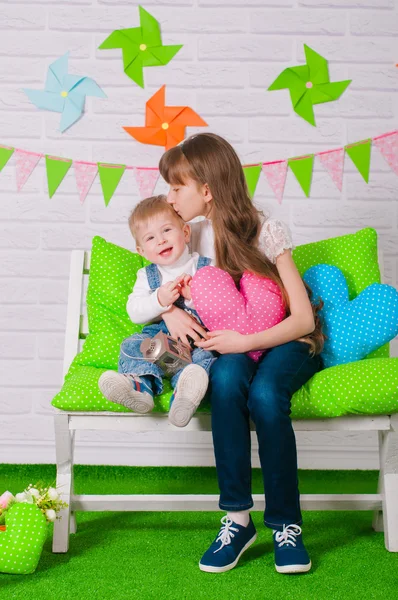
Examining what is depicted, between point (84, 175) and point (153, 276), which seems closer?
point (153, 276)

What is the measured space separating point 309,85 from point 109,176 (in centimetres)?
69

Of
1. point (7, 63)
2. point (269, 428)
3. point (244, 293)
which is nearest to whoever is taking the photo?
point (269, 428)

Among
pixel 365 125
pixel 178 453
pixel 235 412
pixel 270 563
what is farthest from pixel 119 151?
pixel 270 563

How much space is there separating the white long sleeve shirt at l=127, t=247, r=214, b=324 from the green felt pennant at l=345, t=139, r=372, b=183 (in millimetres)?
768

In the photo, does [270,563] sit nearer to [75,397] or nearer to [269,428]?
[269,428]

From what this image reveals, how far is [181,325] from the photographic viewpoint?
6.05 ft

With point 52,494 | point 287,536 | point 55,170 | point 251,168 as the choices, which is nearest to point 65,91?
point 55,170

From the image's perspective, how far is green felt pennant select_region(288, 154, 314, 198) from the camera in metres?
2.49

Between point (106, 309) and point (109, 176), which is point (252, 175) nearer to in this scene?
point (109, 176)

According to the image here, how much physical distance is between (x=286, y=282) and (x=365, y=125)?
0.92 metres

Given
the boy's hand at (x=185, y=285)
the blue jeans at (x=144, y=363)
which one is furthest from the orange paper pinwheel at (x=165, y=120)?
the blue jeans at (x=144, y=363)

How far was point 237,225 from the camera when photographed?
6.24ft

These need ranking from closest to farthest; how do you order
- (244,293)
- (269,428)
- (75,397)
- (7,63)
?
(269,428) → (75,397) → (244,293) → (7,63)

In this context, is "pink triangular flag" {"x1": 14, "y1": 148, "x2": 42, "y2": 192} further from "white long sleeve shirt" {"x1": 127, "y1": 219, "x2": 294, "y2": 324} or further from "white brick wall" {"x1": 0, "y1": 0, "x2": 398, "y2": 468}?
"white long sleeve shirt" {"x1": 127, "y1": 219, "x2": 294, "y2": 324}
